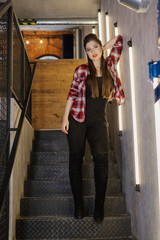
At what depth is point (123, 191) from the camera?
312 centimetres

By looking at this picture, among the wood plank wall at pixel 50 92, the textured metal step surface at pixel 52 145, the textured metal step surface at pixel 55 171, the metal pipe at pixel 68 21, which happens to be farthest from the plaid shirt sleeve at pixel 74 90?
the metal pipe at pixel 68 21

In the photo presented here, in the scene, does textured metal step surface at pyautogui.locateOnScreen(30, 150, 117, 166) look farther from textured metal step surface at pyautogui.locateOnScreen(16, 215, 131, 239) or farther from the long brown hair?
the long brown hair

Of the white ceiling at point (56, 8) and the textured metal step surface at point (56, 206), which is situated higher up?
the white ceiling at point (56, 8)

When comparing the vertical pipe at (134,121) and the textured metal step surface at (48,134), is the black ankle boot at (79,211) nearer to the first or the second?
the vertical pipe at (134,121)

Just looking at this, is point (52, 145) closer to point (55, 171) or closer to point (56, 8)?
point (55, 171)

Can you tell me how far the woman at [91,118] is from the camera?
8.64 ft

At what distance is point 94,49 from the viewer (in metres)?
2.65

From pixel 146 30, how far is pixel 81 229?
168 cm

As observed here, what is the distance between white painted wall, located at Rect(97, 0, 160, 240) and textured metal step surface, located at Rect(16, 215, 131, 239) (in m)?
0.17

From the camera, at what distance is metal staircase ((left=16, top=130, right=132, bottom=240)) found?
8.82 ft

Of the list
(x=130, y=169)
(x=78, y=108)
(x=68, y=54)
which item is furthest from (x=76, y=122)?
(x=68, y=54)

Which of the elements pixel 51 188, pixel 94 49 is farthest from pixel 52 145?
pixel 94 49

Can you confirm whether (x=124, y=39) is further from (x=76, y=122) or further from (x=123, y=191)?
(x=123, y=191)

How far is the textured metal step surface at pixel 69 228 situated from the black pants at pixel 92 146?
24 cm
